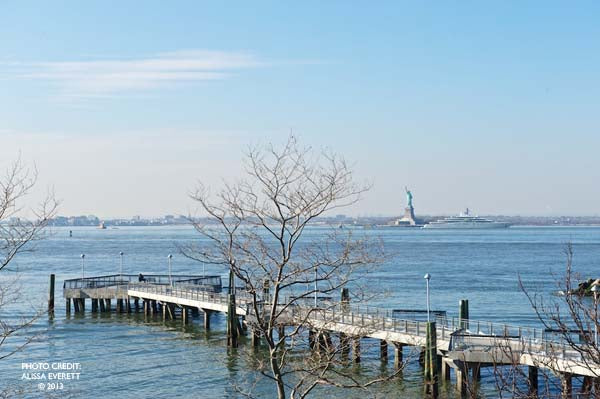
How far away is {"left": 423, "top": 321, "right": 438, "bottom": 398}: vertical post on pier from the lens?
1234 inches

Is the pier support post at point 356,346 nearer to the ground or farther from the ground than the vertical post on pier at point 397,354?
farther from the ground

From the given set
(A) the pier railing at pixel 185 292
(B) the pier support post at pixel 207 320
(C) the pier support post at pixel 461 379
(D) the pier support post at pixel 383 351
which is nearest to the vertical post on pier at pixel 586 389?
(C) the pier support post at pixel 461 379

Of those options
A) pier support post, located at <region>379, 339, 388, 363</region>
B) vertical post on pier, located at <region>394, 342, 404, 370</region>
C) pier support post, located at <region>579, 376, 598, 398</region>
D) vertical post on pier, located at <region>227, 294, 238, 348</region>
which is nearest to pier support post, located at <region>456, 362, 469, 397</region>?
vertical post on pier, located at <region>394, 342, 404, 370</region>

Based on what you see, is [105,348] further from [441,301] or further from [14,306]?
[441,301]

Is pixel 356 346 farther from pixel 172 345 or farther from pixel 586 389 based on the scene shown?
pixel 172 345

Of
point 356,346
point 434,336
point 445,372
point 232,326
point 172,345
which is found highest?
point 356,346

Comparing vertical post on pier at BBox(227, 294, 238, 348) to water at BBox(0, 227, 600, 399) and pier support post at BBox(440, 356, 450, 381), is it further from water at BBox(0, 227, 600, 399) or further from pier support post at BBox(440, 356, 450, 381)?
pier support post at BBox(440, 356, 450, 381)

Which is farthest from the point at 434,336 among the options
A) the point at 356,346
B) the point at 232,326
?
the point at 232,326

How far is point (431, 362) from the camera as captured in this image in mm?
31656

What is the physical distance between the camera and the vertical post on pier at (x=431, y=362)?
31.3 m

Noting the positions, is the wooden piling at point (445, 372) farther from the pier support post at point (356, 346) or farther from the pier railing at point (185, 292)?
the pier railing at point (185, 292)

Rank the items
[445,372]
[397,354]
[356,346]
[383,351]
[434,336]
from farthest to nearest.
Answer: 1. [383,351]
2. [397,354]
3. [445,372]
4. [434,336]
5. [356,346]

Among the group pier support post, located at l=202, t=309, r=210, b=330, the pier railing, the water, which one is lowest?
the water

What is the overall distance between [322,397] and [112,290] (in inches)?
1207
